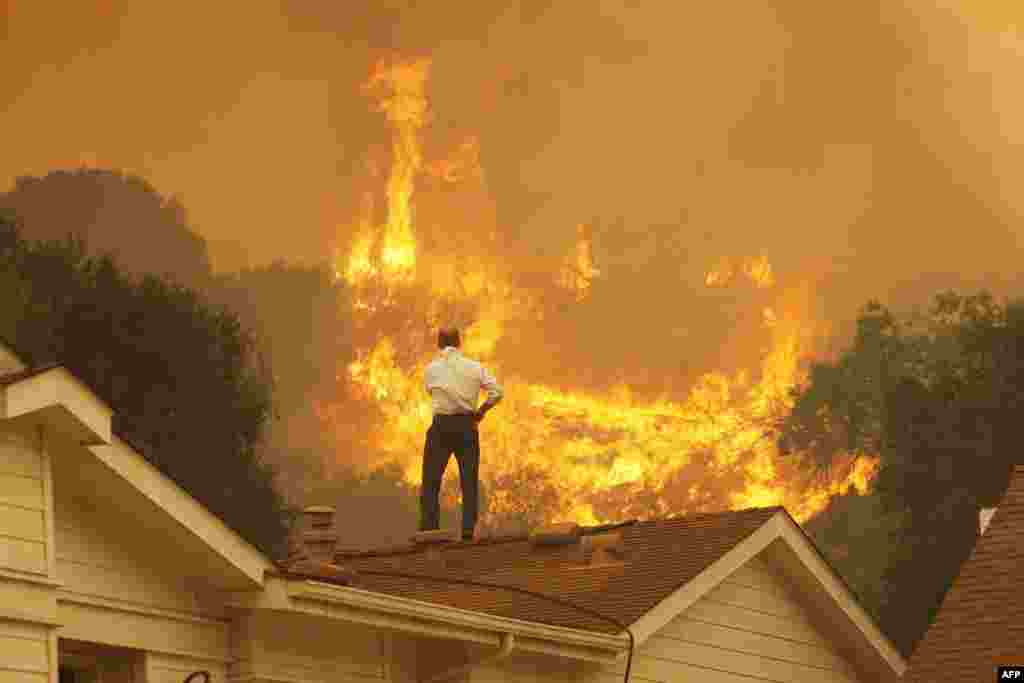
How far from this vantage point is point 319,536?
19.2 metres

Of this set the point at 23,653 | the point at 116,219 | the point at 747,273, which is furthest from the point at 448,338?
the point at 747,273

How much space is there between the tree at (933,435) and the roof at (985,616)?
114 ft

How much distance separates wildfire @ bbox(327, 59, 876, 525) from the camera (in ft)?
226

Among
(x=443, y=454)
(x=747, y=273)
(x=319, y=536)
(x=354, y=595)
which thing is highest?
(x=747, y=273)

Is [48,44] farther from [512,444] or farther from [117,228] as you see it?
[512,444]

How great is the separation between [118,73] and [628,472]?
22854 millimetres

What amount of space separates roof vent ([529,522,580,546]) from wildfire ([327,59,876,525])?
143 feet

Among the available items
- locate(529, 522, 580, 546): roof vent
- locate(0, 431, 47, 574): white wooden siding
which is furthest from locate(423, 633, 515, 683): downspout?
locate(0, 431, 47, 574): white wooden siding

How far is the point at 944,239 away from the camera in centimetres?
7781

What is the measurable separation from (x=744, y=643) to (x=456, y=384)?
14.4 ft

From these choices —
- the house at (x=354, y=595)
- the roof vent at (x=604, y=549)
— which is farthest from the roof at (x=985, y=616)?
the roof vent at (x=604, y=549)

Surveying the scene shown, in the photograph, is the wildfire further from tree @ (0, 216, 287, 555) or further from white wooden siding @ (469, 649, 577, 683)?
white wooden siding @ (469, 649, 577, 683)

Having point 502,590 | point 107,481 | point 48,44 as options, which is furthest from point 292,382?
point 107,481

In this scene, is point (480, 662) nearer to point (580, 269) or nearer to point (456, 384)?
point (456, 384)
